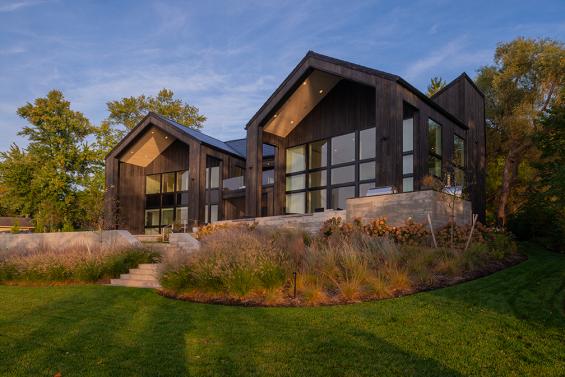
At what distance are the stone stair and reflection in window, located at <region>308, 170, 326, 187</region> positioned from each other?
938cm

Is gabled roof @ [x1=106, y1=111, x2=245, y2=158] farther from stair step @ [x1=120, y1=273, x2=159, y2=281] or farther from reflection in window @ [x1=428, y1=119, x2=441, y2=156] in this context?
stair step @ [x1=120, y1=273, x2=159, y2=281]

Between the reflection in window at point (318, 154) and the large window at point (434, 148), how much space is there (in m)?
4.55

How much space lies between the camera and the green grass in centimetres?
387

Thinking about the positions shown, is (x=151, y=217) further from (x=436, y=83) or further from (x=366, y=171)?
(x=436, y=83)

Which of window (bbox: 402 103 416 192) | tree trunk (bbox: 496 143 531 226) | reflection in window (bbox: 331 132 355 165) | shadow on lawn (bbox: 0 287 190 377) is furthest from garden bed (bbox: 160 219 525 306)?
tree trunk (bbox: 496 143 531 226)

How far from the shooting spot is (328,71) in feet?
51.3

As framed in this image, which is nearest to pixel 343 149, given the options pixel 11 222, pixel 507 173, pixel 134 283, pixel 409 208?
pixel 409 208

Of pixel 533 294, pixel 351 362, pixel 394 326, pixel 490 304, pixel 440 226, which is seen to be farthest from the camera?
pixel 440 226

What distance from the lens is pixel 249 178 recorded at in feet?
59.5

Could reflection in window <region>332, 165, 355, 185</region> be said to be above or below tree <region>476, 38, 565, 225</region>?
below

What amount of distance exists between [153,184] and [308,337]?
23.1 metres

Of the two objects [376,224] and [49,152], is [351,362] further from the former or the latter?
[49,152]

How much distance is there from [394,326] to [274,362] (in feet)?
5.37

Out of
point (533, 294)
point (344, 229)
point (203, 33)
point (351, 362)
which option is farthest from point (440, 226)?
point (203, 33)
